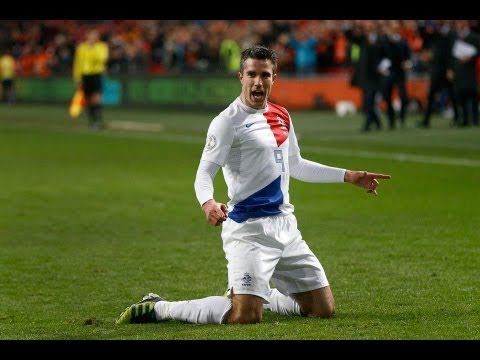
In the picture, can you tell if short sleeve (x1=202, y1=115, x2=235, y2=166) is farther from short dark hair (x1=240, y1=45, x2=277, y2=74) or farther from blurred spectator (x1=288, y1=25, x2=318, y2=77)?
blurred spectator (x1=288, y1=25, x2=318, y2=77)

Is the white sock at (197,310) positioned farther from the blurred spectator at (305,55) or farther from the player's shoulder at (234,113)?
the blurred spectator at (305,55)

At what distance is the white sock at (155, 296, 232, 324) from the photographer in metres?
7.87

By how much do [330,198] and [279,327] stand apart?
303 inches

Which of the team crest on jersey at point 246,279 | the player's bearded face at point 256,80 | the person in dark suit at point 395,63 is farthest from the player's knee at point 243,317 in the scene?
the person in dark suit at point 395,63

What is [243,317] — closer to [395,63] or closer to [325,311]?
[325,311]

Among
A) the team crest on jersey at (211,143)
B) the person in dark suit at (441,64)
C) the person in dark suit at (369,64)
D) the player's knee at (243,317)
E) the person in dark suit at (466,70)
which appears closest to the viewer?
the player's knee at (243,317)

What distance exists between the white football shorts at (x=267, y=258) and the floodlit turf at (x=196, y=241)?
0.25 meters

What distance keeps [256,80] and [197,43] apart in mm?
30570

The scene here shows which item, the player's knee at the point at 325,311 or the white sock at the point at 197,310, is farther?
the player's knee at the point at 325,311

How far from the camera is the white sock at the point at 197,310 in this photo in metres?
7.87

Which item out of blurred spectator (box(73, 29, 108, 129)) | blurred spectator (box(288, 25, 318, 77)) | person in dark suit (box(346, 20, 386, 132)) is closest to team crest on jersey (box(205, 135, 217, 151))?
person in dark suit (box(346, 20, 386, 132))

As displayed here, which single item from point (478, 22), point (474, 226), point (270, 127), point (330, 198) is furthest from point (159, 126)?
point (270, 127)

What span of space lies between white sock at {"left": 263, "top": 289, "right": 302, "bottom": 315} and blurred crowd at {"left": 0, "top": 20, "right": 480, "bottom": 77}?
61.1 feet

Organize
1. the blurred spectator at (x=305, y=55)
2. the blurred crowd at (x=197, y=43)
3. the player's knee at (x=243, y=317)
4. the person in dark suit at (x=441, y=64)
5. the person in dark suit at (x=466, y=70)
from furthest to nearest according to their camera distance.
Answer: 1. the blurred spectator at (x=305, y=55)
2. the blurred crowd at (x=197, y=43)
3. the person in dark suit at (x=441, y=64)
4. the person in dark suit at (x=466, y=70)
5. the player's knee at (x=243, y=317)
